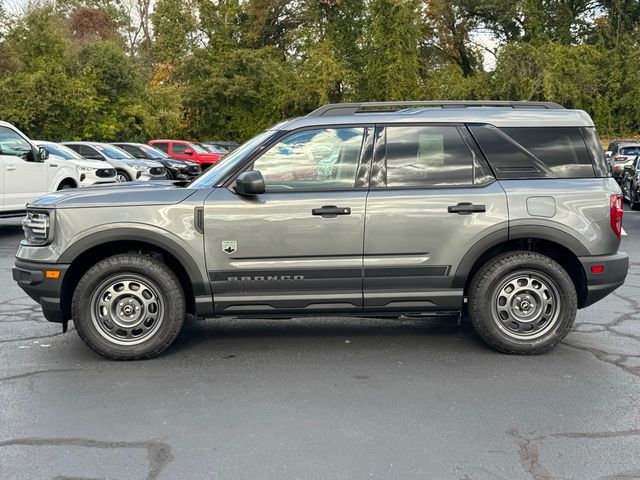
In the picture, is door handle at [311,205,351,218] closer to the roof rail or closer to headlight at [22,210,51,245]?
→ the roof rail

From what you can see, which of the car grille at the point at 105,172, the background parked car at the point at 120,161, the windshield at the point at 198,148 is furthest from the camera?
the windshield at the point at 198,148

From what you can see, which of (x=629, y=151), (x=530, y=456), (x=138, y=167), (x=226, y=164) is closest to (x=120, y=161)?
(x=138, y=167)

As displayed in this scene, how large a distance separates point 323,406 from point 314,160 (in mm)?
1952

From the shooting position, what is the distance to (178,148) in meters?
31.0

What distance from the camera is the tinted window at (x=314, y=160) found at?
18.4ft

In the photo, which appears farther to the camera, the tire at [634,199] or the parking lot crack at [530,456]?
the tire at [634,199]

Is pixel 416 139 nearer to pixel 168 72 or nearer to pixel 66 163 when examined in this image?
pixel 66 163

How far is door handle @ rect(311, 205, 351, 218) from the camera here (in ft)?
17.8

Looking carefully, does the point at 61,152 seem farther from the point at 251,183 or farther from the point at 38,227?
the point at 251,183

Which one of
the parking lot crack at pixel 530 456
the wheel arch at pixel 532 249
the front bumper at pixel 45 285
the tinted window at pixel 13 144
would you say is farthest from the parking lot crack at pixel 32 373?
the tinted window at pixel 13 144

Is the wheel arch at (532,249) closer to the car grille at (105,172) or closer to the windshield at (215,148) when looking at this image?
the car grille at (105,172)

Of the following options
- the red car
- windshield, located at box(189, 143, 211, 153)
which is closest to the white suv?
the red car

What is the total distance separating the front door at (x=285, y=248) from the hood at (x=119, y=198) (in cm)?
29

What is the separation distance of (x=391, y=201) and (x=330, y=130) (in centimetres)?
75
